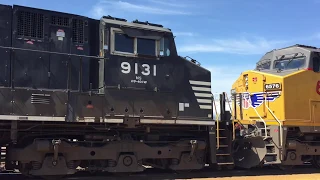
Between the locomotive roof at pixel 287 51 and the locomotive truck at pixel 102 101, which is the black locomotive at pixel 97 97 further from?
the locomotive roof at pixel 287 51

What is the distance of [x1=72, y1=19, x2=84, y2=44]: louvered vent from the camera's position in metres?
9.06

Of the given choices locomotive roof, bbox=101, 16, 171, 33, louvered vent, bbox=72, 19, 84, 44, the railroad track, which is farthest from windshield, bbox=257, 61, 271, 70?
louvered vent, bbox=72, 19, 84, 44

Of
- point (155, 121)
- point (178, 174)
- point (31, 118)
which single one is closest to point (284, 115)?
point (178, 174)

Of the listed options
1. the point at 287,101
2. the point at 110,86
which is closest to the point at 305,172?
the point at 287,101

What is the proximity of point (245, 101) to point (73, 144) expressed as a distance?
6906 millimetres

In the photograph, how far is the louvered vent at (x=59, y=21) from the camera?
29.0 feet

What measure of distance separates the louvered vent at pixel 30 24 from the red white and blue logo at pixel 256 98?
7.48 metres

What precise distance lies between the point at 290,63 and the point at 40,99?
8.55m

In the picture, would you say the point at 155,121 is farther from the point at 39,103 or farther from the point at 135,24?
the point at 39,103

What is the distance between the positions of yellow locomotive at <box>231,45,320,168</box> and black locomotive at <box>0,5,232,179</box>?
191 cm

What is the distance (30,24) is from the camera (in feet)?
28.1

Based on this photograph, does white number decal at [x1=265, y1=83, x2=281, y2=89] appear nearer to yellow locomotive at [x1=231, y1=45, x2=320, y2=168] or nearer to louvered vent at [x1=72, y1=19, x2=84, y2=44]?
yellow locomotive at [x1=231, y1=45, x2=320, y2=168]

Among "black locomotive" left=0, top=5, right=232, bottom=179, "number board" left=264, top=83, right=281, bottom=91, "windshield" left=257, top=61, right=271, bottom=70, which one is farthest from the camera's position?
"windshield" left=257, top=61, right=271, bottom=70

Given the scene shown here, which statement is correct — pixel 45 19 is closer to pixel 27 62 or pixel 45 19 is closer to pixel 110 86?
pixel 27 62
